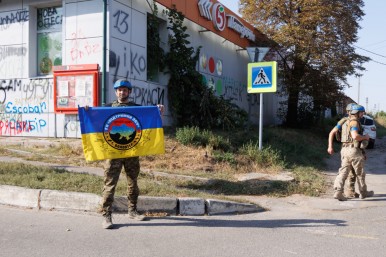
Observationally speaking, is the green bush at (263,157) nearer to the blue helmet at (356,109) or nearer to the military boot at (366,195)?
the military boot at (366,195)

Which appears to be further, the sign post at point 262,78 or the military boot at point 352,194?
the sign post at point 262,78

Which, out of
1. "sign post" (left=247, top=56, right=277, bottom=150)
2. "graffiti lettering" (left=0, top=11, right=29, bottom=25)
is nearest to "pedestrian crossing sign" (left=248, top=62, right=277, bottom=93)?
"sign post" (left=247, top=56, right=277, bottom=150)

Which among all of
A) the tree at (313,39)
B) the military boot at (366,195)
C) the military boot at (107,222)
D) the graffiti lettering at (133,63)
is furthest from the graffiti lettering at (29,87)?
the tree at (313,39)

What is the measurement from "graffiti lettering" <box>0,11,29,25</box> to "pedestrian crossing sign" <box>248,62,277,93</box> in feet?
21.5

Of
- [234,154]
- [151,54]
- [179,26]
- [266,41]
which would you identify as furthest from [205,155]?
[266,41]

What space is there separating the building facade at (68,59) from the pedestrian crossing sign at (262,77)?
3.41m

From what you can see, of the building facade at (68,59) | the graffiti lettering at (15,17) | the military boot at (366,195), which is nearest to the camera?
the military boot at (366,195)

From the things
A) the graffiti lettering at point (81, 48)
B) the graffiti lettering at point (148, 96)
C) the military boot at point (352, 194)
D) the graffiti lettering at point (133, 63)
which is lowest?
the military boot at point (352, 194)

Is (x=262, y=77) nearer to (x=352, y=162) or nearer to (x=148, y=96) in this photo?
(x=352, y=162)

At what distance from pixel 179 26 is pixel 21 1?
4.75m

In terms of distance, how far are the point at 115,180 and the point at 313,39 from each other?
48.0ft

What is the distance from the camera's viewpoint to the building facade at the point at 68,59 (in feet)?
34.2

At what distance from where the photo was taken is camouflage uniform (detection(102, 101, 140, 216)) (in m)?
5.11

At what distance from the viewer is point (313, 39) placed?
17609 mm
